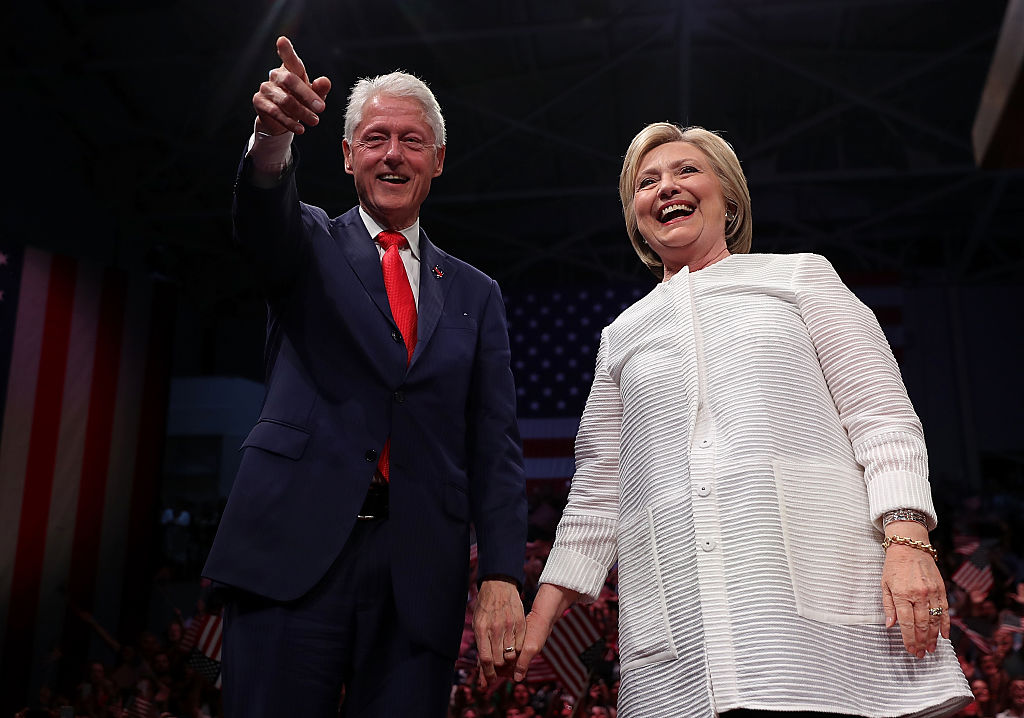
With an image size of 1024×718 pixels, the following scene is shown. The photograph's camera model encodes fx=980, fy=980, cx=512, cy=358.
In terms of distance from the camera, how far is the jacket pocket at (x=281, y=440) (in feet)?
4.55

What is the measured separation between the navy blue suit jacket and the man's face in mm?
56

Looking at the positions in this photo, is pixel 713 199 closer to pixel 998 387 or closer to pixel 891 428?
pixel 891 428

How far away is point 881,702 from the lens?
1.21 metres

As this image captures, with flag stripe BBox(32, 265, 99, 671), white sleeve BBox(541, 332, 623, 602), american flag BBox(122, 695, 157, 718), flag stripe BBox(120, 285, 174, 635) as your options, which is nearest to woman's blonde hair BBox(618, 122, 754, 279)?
white sleeve BBox(541, 332, 623, 602)

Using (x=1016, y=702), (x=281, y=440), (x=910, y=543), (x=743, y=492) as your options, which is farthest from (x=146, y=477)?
(x=910, y=543)

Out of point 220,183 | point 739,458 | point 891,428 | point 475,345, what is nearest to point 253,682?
point 475,345

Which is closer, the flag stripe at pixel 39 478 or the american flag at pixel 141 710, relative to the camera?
the american flag at pixel 141 710

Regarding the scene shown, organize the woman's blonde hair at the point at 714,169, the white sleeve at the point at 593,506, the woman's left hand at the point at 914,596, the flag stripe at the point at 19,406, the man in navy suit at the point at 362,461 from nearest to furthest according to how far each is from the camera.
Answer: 1. the woman's left hand at the point at 914,596
2. the man in navy suit at the point at 362,461
3. the white sleeve at the point at 593,506
4. the woman's blonde hair at the point at 714,169
5. the flag stripe at the point at 19,406

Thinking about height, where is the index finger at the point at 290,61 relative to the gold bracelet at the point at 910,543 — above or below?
above

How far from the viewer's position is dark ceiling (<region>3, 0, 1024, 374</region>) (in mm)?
8445

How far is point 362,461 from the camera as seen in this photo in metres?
1.40

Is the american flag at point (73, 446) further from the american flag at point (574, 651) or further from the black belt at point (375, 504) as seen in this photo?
the black belt at point (375, 504)

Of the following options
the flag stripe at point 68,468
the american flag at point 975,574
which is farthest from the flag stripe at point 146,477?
the american flag at point 975,574

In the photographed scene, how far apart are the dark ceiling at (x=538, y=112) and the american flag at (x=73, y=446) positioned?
4.15 ft
